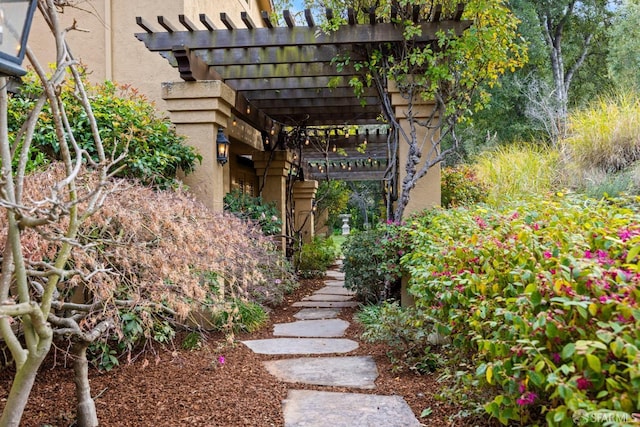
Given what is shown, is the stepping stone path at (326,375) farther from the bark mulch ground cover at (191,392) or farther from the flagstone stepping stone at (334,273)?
the flagstone stepping stone at (334,273)

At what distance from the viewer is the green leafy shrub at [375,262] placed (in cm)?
480

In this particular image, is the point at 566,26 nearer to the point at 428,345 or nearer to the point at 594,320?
the point at 428,345

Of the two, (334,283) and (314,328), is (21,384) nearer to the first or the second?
(314,328)

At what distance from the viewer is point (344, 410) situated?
8.86 ft

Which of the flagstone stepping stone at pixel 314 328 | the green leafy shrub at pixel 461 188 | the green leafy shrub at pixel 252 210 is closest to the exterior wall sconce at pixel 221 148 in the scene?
the green leafy shrub at pixel 252 210

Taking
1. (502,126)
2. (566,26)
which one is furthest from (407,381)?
(566,26)

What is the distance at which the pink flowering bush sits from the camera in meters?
1.25

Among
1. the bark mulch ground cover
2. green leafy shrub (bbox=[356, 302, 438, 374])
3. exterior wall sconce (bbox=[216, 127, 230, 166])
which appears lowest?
the bark mulch ground cover

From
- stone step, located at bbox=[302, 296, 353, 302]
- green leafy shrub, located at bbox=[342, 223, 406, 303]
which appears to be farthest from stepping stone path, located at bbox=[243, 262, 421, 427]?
stone step, located at bbox=[302, 296, 353, 302]

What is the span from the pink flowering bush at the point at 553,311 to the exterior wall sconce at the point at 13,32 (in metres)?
1.70

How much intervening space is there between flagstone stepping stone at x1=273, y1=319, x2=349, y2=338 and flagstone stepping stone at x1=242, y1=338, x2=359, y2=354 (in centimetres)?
21

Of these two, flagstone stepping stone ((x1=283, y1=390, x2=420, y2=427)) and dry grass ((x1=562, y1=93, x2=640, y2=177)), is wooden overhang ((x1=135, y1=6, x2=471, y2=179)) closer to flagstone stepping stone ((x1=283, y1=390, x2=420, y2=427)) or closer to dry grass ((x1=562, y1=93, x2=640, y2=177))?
dry grass ((x1=562, y1=93, x2=640, y2=177))

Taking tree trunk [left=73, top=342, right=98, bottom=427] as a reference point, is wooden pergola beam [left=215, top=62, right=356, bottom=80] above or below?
above

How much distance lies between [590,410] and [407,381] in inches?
82.7
